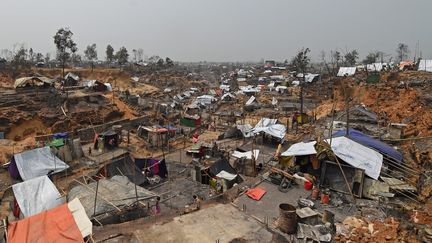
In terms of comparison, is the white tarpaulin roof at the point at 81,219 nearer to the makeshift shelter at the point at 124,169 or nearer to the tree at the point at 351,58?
the makeshift shelter at the point at 124,169

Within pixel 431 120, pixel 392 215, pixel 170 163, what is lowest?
pixel 170 163

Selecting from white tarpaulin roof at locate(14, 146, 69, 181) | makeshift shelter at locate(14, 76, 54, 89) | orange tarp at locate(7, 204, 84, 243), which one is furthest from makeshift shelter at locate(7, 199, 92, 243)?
makeshift shelter at locate(14, 76, 54, 89)

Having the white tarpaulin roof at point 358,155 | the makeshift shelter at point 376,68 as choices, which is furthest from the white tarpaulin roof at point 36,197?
the makeshift shelter at point 376,68

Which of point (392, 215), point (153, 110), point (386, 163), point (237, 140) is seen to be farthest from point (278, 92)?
point (392, 215)

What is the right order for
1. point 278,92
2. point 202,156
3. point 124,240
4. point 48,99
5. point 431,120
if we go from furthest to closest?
point 278,92 < point 48,99 < point 202,156 < point 431,120 < point 124,240

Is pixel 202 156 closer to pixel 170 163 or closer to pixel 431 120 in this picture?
pixel 170 163

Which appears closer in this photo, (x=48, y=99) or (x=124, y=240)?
(x=124, y=240)

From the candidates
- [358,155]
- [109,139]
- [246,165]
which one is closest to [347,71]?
[246,165]
